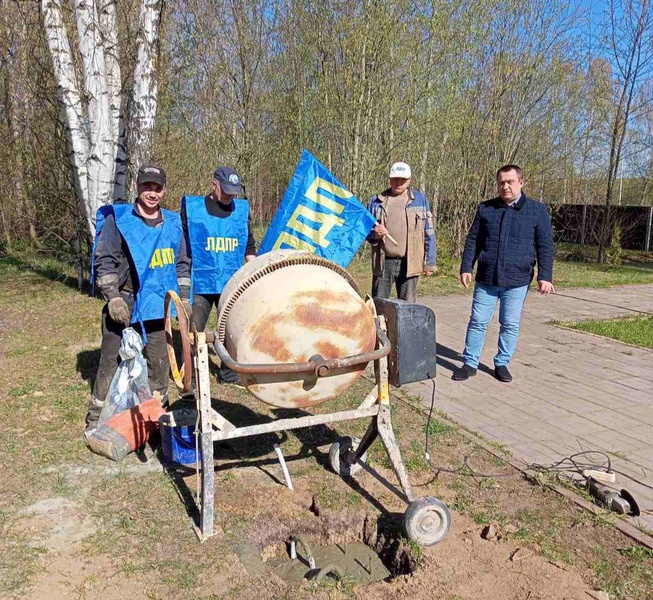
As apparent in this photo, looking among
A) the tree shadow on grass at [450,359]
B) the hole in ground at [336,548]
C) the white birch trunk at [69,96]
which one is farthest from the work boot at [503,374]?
the white birch trunk at [69,96]

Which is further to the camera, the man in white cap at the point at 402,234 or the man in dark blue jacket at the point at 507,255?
the man in white cap at the point at 402,234

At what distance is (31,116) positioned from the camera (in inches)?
475

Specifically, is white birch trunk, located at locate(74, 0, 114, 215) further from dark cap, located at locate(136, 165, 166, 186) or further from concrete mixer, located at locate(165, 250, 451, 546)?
concrete mixer, located at locate(165, 250, 451, 546)

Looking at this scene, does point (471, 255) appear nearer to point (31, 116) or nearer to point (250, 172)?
point (31, 116)

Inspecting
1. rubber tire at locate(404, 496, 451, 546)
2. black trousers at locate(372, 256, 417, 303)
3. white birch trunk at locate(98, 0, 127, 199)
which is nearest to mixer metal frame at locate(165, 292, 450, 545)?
rubber tire at locate(404, 496, 451, 546)

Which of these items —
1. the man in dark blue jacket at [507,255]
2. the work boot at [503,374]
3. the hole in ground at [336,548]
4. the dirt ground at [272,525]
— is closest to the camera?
the dirt ground at [272,525]

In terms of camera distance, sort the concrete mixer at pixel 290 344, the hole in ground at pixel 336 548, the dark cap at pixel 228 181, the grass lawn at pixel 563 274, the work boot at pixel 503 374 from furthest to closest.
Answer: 1. the grass lawn at pixel 563 274
2. the work boot at pixel 503 374
3. the dark cap at pixel 228 181
4. the hole in ground at pixel 336 548
5. the concrete mixer at pixel 290 344

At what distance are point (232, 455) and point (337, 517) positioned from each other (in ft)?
3.49

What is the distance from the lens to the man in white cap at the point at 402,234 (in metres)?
6.30

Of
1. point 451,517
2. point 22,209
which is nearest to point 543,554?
point 451,517

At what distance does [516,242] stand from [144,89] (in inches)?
230

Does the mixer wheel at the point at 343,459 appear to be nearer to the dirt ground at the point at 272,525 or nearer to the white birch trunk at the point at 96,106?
the dirt ground at the point at 272,525

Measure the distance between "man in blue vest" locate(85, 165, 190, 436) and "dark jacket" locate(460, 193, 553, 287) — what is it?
2997 mm

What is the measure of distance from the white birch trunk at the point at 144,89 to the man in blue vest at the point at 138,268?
15.3ft
